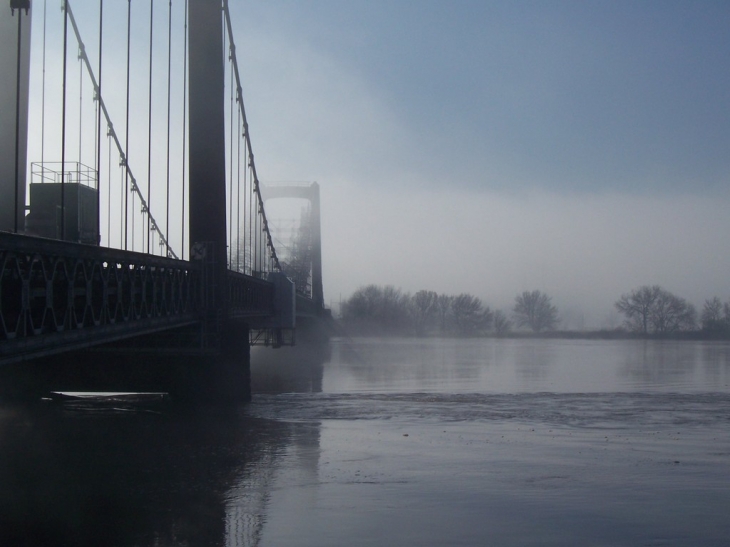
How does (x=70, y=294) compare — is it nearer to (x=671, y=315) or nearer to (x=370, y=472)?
(x=370, y=472)

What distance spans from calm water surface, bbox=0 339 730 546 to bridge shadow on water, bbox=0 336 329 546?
0.13 ft

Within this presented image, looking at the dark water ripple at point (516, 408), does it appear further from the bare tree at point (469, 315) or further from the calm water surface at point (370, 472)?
the bare tree at point (469, 315)

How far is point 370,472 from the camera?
13.3 m

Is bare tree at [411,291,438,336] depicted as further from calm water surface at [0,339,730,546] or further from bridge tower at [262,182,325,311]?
calm water surface at [0,339,730,546]

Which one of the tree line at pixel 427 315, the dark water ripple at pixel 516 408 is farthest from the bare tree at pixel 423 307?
the dark water ripple at pixel 516 408

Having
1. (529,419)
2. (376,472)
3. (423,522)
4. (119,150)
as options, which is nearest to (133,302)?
(376,472)

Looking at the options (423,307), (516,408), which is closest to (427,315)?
(423,307)

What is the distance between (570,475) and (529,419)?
7969 millimetres

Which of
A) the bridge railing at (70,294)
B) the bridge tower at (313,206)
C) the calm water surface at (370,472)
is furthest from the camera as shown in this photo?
the bridge tower at (313,206)

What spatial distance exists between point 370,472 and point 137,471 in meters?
3.64

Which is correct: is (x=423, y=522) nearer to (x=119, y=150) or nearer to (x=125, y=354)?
(x=125, y=354)

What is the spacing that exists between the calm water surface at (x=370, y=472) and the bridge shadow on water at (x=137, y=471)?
4 cm

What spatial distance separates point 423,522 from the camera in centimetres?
1011

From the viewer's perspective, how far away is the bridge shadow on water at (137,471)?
9.92m
